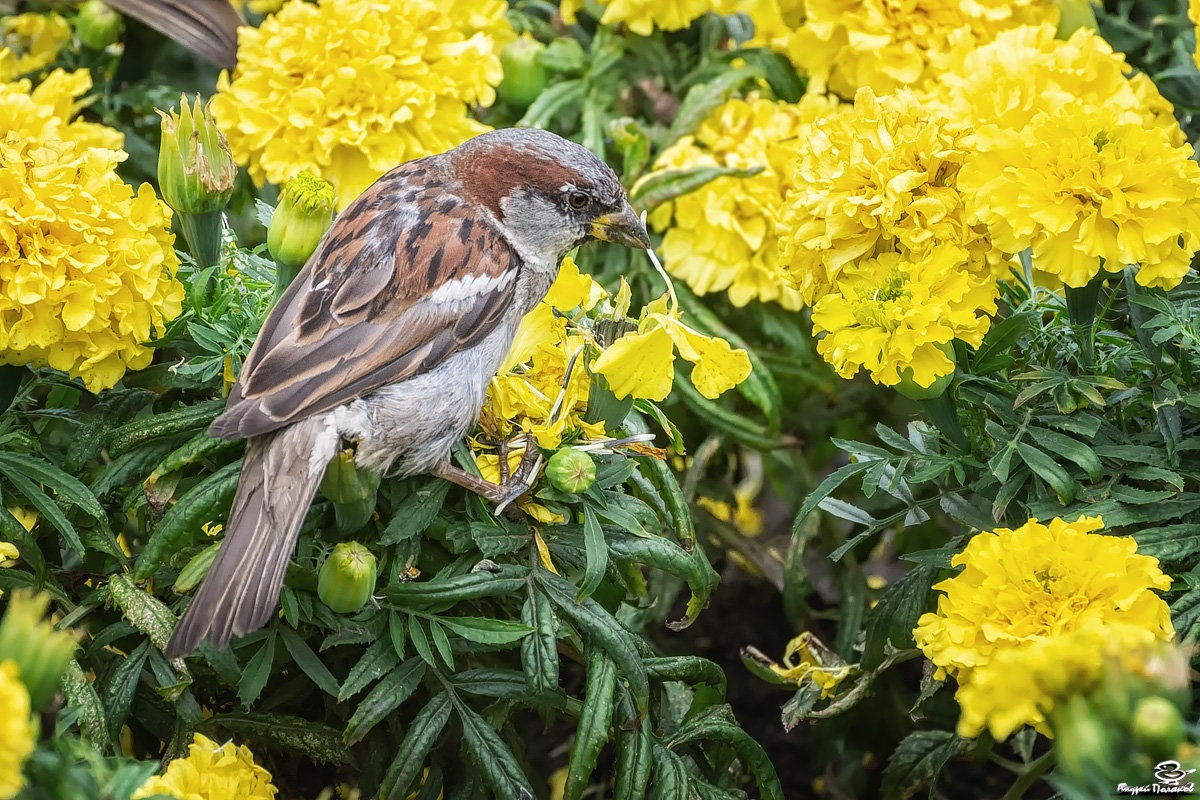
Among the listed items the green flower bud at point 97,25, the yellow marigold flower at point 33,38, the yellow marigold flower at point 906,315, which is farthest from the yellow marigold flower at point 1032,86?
the yellow marigold flower at point 33,38

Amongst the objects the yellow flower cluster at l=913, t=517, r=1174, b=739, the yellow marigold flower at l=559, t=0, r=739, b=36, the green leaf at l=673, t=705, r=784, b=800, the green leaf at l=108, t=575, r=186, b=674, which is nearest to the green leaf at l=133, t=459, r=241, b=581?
the green leaf at l=108, t=575, r=186, b=674

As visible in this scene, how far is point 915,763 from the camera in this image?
184 centimetres

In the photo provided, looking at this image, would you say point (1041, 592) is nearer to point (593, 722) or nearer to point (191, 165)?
point (593, 722)

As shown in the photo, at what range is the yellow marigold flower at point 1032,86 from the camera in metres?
1.56

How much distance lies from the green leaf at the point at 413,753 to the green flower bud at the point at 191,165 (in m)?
0.78

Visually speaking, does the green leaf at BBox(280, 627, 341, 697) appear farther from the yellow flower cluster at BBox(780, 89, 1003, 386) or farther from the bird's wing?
the yellow flower cluster at BBox(780, 89, 1003, 386)

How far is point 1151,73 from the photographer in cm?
247

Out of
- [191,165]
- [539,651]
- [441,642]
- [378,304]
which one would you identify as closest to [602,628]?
[539,651]

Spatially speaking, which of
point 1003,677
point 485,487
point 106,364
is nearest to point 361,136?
point 106,364

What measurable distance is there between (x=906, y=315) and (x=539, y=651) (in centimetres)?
64

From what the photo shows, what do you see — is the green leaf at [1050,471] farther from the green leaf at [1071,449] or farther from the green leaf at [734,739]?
the green leaf at [734,739]

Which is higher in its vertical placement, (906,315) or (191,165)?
(191,165)

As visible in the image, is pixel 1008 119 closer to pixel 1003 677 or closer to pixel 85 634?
pixel 1003 677

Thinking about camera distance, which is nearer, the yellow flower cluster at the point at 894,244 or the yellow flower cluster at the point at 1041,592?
the yellow flower cluster at the point at 1041,592
